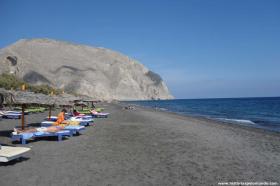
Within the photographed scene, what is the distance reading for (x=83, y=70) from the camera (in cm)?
13888

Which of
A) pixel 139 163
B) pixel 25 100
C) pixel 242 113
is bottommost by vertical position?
pixel 139 163

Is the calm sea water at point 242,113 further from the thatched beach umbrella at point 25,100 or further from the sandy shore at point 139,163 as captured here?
the thatched beach umbrella at point 25,100

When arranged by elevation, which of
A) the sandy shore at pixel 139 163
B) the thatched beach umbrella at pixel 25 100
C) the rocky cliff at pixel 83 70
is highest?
the rocky cliff at pixel 83 70

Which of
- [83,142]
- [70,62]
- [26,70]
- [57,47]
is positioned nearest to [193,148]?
[83,142]

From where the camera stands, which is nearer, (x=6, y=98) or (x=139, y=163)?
(x=139, y=163)

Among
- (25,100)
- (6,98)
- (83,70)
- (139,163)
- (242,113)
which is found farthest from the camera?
(83,70)

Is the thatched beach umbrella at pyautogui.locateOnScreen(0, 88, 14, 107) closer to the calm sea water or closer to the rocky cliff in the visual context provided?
the calm sea water

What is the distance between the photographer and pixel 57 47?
156 metres

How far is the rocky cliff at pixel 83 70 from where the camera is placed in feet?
403

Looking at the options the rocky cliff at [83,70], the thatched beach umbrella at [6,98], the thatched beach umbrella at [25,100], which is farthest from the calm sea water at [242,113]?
the rocky cliff at [83,70]

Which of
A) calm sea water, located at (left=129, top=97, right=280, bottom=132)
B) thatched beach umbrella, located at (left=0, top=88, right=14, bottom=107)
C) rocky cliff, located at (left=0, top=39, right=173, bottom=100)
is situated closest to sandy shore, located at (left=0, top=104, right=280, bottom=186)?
thatched beach umbrella, located at (left=0, top=88, right=14, bottom=107)

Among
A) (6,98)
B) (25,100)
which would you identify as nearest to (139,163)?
(25,100)

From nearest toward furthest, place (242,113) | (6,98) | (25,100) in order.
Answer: (6,98) → (25,100) → (242,113)

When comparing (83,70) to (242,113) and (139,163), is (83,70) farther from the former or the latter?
(139,163)
